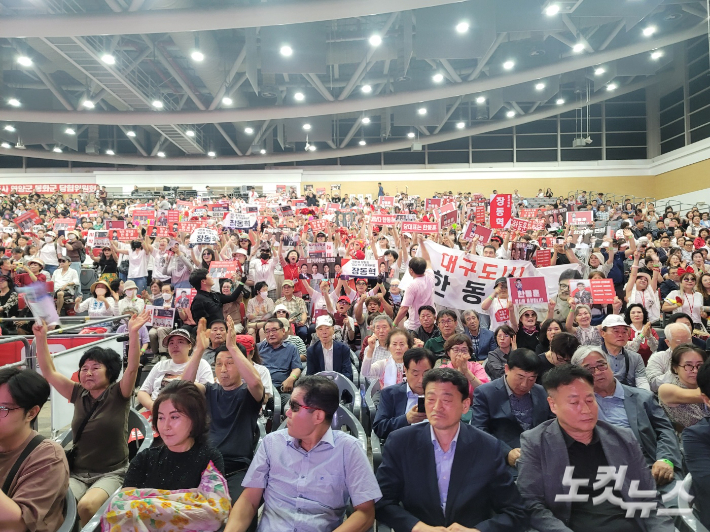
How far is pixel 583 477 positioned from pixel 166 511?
186cm

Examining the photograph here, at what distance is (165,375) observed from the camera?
13.3ft

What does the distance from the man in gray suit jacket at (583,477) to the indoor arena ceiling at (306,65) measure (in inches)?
468

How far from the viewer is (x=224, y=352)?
11.3ft

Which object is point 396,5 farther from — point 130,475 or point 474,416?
point 130,475

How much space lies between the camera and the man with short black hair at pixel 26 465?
2.21 metres

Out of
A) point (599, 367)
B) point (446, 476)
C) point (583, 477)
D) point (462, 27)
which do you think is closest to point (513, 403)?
point (599, 367)

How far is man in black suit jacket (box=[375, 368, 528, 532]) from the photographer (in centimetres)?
229

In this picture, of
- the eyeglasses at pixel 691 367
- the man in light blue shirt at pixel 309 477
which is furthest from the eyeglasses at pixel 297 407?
the eyeglasses at pixel 691 367

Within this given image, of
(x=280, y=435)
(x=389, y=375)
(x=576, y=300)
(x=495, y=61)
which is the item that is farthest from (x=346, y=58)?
(x=280, y=435)

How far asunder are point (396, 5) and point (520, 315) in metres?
9.44

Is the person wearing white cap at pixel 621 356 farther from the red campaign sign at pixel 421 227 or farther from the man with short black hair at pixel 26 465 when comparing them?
the red campaign sign at pixel 421 227

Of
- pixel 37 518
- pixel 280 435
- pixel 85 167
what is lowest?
pixel 37 518

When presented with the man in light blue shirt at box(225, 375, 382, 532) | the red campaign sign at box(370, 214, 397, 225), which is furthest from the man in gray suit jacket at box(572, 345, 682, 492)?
the red campaign sign at box(370, 214, 397, 225)

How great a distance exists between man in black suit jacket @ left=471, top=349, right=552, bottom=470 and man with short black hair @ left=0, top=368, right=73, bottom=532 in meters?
2.38
